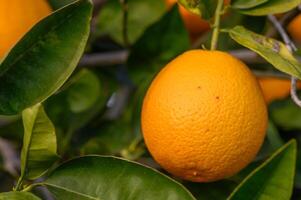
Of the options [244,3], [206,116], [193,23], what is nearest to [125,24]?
→ [193,23]

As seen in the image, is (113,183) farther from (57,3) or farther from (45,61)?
(57,3)

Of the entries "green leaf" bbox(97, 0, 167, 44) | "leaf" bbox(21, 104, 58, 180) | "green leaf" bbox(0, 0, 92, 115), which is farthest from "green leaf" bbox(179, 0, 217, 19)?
"green leaf" bbox(97, 0, 167, 44)

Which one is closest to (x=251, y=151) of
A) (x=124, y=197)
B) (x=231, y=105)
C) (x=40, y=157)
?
(x=231, y=105)

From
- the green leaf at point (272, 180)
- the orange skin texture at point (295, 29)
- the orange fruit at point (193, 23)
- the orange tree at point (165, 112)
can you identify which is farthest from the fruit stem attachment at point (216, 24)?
the orange skin texture at point (295, 29)

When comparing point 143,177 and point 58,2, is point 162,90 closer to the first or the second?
point 143,177

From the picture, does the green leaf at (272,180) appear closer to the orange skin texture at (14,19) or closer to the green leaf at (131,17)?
the orange skin texture at (14,19)

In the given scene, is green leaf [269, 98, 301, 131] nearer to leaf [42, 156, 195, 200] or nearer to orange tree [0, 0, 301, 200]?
orange tree [0, 0, 301, 200]
